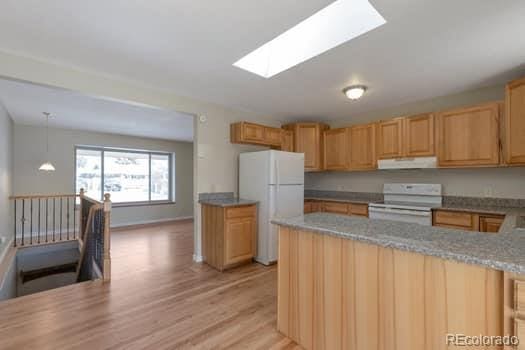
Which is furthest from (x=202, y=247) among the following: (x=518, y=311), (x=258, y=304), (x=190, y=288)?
(x=518, y=311)

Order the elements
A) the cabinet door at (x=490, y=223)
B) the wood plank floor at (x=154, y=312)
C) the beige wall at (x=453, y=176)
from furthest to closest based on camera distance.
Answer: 1. the beige wall at (x=453, y=176)
2. the cabinet door at (x=490, y=223)
3. the wood plank floor at (x=154, y=312)

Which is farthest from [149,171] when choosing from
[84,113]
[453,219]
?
[453,219]

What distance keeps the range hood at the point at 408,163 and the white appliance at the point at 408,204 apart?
1.36 ft

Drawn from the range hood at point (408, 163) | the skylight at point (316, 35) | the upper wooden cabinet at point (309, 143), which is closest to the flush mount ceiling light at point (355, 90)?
the skylight at point (316, 35)

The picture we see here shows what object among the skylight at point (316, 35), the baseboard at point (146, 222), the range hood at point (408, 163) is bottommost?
the baseboard at point (146, 222)

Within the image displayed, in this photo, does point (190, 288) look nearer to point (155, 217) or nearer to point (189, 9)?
point (189, 9)

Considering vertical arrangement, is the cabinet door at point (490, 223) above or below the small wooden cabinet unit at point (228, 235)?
above

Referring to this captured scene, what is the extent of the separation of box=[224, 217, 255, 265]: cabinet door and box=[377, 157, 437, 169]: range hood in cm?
221

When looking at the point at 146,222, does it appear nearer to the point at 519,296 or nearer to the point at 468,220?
the point at 468,220

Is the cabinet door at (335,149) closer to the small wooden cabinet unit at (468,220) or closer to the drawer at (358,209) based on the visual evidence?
the drawer at (358,209)

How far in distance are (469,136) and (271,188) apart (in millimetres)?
2611

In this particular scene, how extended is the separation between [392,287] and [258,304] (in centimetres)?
150

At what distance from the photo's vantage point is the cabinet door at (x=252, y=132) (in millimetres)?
3941

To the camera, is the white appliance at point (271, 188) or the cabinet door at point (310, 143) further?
the cabinet door at point (310, 143)
